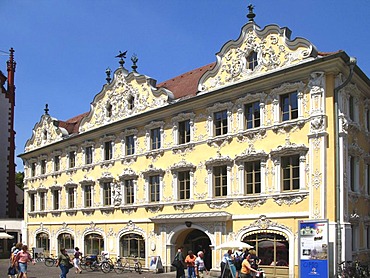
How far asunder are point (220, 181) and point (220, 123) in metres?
2.88

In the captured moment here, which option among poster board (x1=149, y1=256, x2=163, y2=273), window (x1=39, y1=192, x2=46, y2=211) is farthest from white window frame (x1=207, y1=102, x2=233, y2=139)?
window (x1=39, y1=192, x2=46, y2=211)

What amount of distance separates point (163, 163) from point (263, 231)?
7.99m

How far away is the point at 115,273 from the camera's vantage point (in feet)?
98.5

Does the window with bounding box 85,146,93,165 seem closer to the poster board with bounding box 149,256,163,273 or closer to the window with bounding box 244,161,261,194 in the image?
the poster board with bounding box 149,256,163,273

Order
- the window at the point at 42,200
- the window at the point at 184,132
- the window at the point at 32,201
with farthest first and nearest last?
the window at the point at 32,201 → the window at the point at 42,200 → the window at the point at 184,132

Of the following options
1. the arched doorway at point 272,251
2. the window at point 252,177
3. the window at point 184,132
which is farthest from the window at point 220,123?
the arched doorway at point 272,251

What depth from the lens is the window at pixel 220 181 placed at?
26797mm

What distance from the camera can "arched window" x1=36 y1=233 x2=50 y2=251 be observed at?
4153 cm

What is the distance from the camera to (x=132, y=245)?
32406 millimetres

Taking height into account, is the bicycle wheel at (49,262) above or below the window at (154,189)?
below

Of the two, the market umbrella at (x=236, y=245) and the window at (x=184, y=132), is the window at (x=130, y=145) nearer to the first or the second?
the window at (x=184, y=132)

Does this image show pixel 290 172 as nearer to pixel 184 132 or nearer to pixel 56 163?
pixel 184 132

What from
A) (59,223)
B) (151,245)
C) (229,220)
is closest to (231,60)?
(229,220)

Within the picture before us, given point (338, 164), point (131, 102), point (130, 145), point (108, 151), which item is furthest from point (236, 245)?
point (108, 151)
